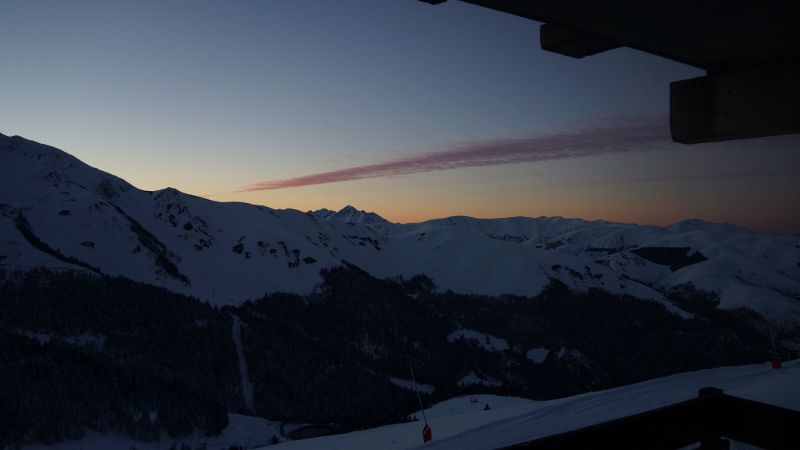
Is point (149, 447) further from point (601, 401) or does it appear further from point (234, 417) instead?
point (601, 401)

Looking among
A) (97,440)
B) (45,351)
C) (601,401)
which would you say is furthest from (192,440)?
(601,401)

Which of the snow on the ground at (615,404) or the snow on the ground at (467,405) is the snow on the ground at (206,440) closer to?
the snow on the ground at (467,405)

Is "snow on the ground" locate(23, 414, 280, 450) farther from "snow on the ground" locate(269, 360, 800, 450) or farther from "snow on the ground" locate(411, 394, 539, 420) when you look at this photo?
"snow on the ground" locate(269, 360, 800, 450)

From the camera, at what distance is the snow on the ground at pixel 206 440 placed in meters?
144

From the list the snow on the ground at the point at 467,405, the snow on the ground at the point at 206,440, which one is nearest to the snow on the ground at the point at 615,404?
the snow on the ground at the point at 467,405

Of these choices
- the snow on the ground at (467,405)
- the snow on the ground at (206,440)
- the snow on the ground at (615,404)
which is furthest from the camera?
the snow on the ground at (467,405)

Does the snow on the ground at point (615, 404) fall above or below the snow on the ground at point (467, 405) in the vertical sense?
above

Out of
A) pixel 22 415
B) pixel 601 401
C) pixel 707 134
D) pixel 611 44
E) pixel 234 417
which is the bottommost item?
pixel 234 417

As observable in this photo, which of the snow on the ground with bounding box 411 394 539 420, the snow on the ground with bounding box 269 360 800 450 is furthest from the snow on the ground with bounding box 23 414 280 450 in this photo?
the snow on the ground with bounding box 269 360 800 450

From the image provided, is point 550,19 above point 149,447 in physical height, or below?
above

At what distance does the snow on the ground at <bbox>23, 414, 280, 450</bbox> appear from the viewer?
14388cm

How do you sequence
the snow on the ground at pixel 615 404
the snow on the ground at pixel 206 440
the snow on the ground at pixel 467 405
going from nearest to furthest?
1. the snow on the ground at pixel 615 404
2. the snow on the ground at pixel 206 440
3. the snow on the ground at pixel 467 405

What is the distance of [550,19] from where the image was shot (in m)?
6.16

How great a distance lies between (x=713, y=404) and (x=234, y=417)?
192 metres
